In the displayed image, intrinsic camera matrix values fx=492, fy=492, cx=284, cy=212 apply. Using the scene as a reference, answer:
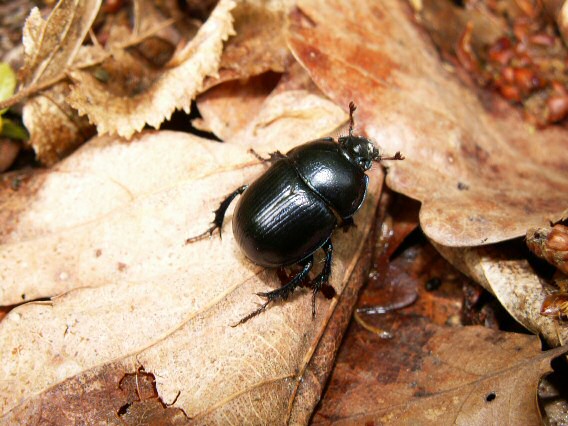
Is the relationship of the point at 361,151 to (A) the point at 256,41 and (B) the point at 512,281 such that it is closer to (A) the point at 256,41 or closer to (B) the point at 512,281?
(B) the point at 512,281

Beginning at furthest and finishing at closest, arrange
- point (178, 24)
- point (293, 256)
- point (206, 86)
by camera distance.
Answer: point (178, 24) → point (206, 86) → point (293, 256)

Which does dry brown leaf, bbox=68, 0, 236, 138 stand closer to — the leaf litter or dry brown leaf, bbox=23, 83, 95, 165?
the leaf litter

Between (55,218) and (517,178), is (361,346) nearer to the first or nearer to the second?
(517,178)

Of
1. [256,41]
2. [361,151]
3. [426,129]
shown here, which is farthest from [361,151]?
[256,41]

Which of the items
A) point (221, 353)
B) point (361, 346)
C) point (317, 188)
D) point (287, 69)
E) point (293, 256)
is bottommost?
point (361, 346)

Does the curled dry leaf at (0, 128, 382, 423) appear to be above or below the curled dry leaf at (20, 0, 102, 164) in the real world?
below

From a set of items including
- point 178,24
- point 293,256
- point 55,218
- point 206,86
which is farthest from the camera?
point 178,24

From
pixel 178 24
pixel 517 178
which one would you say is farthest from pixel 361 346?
pixel 178 24

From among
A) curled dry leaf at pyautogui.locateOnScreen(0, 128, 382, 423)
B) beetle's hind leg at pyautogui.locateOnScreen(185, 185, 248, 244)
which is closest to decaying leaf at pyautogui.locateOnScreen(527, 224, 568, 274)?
curled dry leaf at pyautogui.locateOnScreen(0, 128, 382, 423)

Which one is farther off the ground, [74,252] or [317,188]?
[317,188]
